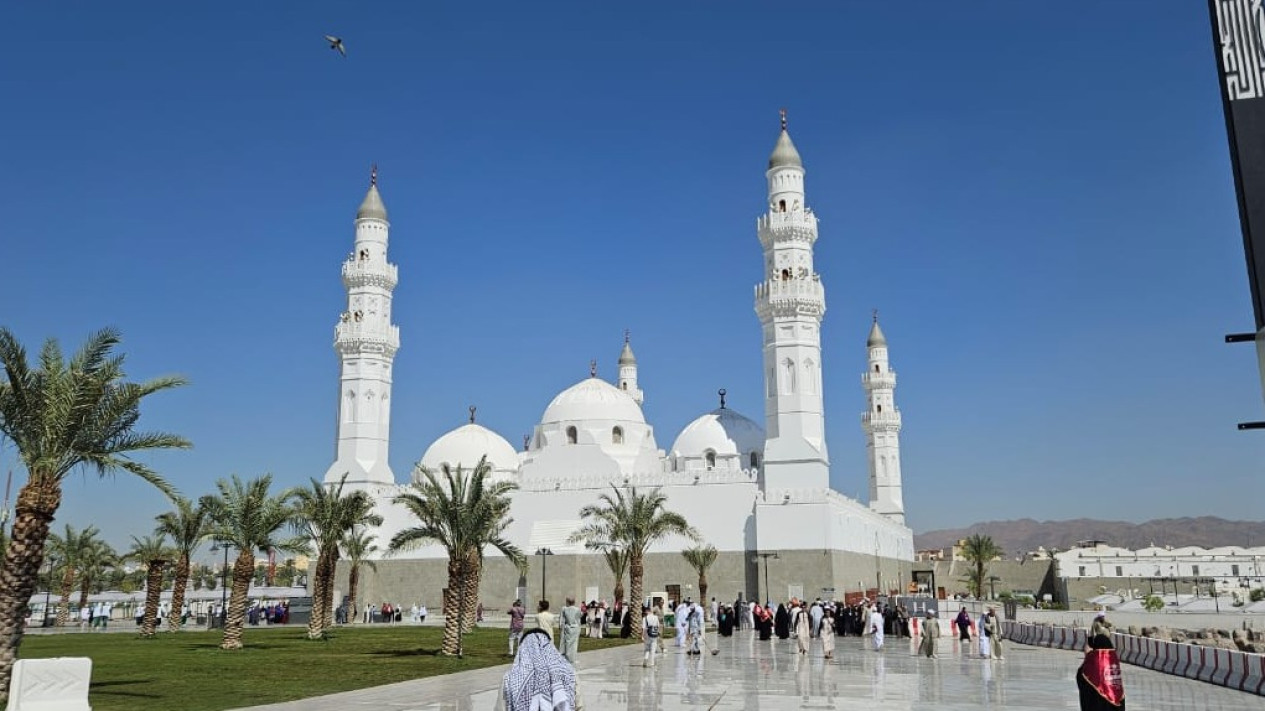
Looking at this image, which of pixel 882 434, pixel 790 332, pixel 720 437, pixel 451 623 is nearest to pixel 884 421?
pixel 882 434

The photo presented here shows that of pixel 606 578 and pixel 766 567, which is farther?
pixel 606 578

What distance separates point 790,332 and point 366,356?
62.1 feet

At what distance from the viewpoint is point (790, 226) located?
41.5m

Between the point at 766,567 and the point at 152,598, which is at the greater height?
the point at 766,567

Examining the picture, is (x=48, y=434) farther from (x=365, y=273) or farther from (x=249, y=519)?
(x=365, y=273)

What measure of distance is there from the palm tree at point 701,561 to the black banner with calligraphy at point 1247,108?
112ft

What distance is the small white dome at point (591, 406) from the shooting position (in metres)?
48.3

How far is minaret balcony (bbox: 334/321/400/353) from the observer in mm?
44438

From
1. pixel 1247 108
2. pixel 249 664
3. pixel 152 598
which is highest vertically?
pixel 1247 108

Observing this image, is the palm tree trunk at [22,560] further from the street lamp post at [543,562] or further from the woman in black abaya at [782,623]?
the street lamp post at [543,562]

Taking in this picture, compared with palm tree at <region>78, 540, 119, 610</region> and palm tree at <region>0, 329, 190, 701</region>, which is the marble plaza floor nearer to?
palm tree at <region>0, 329, 190, 701</region>

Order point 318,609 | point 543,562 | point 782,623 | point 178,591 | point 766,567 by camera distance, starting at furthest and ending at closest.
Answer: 1. point 766,567
2. point 543,562
3. point 178,591
4. point 782,623
5. point 318,609

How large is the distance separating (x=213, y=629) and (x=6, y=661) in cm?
2626

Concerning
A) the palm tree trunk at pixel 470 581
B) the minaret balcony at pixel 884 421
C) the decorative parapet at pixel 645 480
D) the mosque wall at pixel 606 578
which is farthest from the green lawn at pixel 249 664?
the minaret balcony at pixel 884 421
